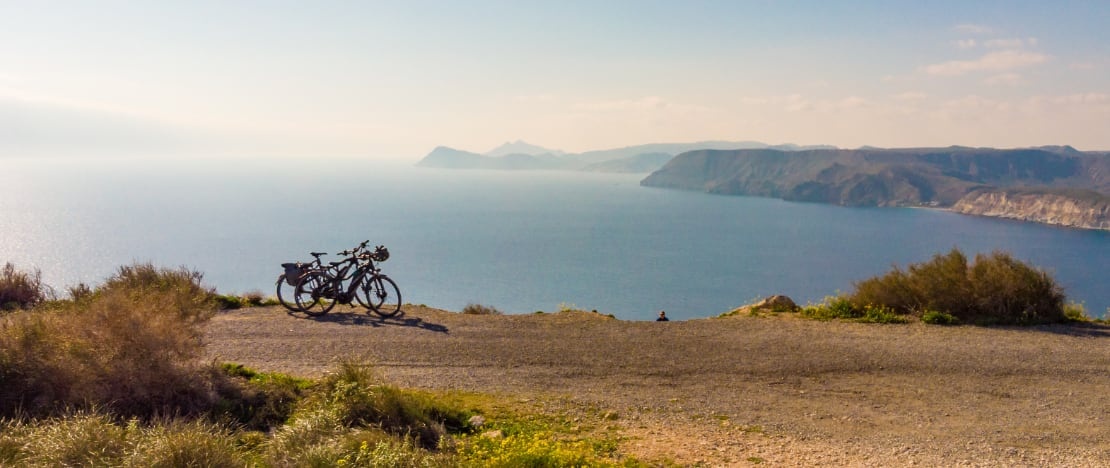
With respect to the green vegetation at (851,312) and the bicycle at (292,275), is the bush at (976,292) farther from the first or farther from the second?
the bicycle at (292,275)

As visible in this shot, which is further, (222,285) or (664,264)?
(664,264)

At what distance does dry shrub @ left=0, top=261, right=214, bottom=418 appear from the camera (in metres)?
6.66

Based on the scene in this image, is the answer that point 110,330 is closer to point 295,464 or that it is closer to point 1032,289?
point 295,464

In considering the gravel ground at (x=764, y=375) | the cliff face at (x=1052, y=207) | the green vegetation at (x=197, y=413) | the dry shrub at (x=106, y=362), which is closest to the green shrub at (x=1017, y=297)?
the gravel ground at (x=764, y=375)

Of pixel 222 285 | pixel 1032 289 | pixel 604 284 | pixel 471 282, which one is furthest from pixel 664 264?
pixel 1032 289

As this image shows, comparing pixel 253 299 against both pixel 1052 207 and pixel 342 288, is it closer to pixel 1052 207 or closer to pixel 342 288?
pixel 342 288

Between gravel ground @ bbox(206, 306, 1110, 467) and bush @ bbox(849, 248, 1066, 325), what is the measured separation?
0.66 metres

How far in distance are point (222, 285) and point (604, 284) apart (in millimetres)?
53620

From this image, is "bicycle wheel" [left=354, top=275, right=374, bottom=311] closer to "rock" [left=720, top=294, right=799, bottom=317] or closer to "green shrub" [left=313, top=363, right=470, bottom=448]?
"green shrub" [left=313, top=363, right=470, bottom=448]

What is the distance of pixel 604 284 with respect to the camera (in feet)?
302

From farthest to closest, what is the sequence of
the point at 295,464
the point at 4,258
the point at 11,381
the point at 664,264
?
the point at 664,264 → the point at 4,258 → the point at 11,381 → the point at 295,464

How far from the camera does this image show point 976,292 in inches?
507

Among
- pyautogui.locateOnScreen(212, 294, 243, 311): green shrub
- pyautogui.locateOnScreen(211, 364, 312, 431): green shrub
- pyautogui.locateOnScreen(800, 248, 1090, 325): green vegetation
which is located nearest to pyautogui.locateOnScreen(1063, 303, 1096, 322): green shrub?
pyautogui.locateOnScreen(800, 248, 1090, 325): green vegetation

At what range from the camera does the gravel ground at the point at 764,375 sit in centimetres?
668
